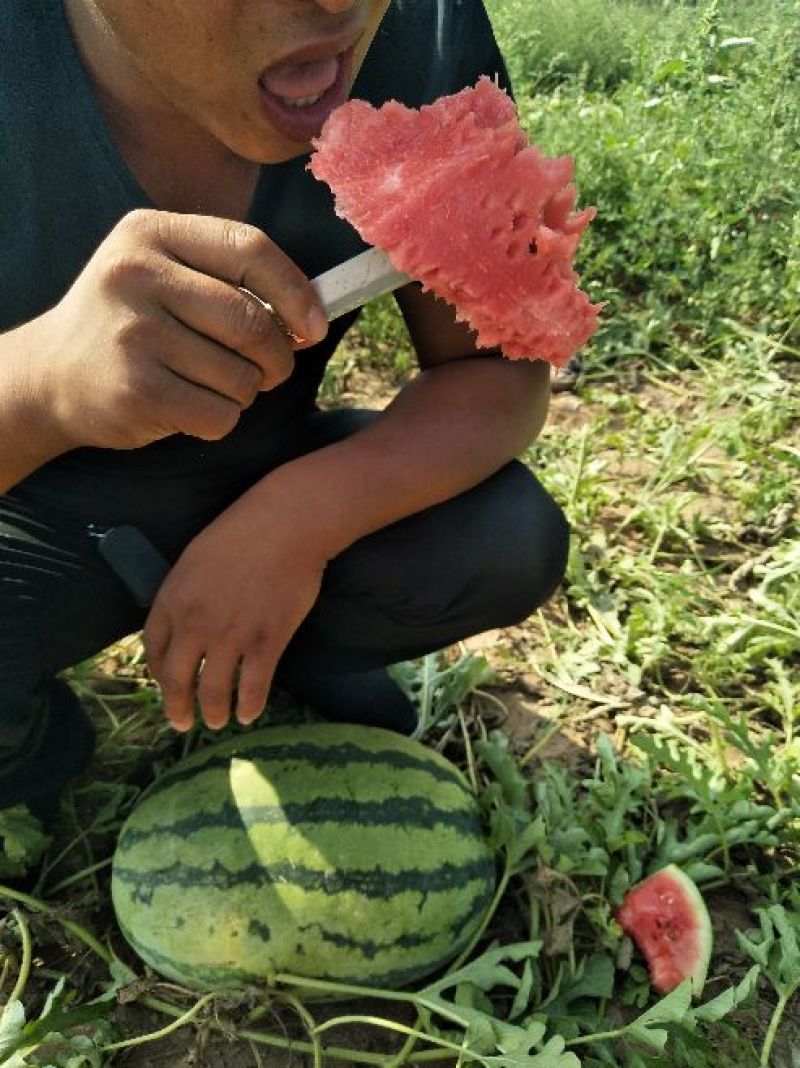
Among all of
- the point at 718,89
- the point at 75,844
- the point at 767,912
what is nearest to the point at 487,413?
the point at 767,912

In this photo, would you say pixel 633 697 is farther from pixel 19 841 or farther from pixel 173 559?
pixel 19 841

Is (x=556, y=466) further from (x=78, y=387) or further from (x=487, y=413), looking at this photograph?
(x=78, y=387)

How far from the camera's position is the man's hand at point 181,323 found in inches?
49.1

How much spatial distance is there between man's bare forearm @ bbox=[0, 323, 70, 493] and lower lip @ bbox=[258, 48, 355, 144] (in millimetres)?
442

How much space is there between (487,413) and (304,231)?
17.4 inches

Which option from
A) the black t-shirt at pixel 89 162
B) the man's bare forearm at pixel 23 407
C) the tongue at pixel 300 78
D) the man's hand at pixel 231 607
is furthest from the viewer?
the man's hand at pixel 231 607

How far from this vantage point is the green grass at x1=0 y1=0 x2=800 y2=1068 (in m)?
1.81

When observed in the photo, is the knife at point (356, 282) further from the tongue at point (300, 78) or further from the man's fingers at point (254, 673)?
the man's fingers at point (254, 673)

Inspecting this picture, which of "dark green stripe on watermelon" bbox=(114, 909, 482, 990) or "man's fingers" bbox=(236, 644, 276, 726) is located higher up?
"man's fingers" bbox=(236, 644, 276, 726)

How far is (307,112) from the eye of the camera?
1378 millimetres

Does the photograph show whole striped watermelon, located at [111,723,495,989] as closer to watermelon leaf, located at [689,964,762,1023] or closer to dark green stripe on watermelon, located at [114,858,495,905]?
dark green stripe on watermelon, located at [114,858,495,905]

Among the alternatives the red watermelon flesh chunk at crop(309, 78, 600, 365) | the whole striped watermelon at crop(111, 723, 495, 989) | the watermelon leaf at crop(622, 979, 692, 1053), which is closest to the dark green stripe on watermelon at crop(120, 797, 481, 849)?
the whole striped watermelon at crop(111, 723, 495, 989)

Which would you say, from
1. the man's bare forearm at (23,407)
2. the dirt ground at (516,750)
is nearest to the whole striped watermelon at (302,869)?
the dirt ground at (516,750)

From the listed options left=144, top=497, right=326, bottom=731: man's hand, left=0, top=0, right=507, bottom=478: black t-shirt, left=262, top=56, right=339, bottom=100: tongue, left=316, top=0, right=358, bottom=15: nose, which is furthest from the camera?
left=144, top=497, right=326, bottom=731: man's hand
